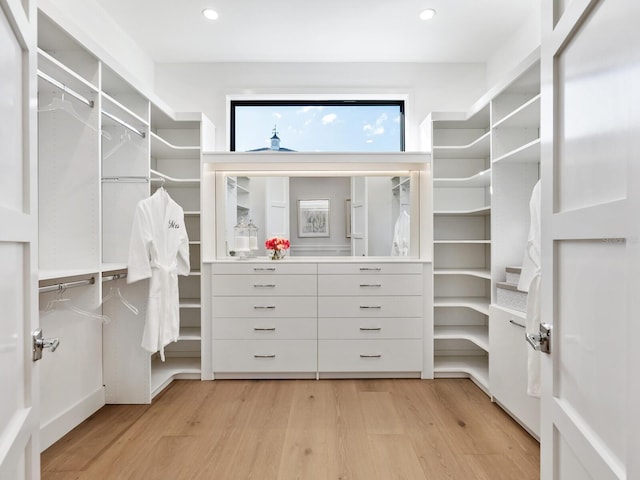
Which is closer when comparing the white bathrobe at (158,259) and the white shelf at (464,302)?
the white bathrobe at (158,259)

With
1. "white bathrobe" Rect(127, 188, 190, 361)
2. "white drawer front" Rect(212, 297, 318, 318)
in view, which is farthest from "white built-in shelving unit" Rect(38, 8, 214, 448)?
"white drawer front" Rect(212, 297, 318, 318)

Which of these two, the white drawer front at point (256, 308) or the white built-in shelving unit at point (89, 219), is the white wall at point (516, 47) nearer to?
the white drawer front at point (256, 308)

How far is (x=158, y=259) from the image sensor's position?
8.79 feet

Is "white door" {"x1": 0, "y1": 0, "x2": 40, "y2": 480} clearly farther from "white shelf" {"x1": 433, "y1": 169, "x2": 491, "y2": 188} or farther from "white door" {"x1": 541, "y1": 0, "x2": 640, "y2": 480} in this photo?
"white shelf" {"x1": 433, "y1": 169, "x2": 491, "y2": 188}

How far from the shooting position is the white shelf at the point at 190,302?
3232 millimetres

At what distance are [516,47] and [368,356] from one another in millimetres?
2661

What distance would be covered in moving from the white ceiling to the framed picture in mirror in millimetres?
1287

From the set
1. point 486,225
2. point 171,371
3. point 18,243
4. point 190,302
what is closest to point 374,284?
point 486,225

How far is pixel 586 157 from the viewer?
0.77 m

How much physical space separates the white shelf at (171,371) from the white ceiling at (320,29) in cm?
266

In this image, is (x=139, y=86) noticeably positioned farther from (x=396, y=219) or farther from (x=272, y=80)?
(x=396, y=219)

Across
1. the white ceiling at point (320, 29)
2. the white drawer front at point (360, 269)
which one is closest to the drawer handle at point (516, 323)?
the white drawer front at point (360, 269)

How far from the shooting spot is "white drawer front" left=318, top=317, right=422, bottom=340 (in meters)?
3.22

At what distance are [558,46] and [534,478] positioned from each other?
1.89m
